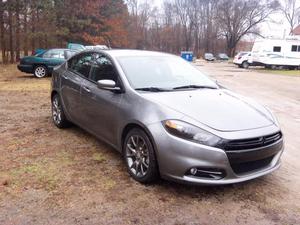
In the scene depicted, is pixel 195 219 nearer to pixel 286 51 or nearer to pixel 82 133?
pixel 82 133

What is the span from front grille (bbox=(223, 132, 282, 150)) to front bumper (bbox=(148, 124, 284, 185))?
0.22ft

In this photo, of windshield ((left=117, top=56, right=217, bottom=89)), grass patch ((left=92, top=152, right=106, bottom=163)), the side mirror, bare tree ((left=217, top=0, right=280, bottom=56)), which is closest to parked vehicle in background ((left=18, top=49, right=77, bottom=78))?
windshield ((left=117, top=56, right=217, bottom=89))

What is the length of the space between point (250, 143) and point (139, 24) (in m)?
71.1

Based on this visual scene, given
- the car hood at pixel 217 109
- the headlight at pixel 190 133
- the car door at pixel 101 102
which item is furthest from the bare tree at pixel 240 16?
the headlight at pixel 190 133

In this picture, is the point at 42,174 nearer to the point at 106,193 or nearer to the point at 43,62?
the point at 106,193

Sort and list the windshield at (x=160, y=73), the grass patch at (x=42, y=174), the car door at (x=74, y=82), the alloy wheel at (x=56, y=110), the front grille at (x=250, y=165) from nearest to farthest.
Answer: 1. the front grille at (x=250, y=165)
2. the grass patch at (x=42, y=174)
3. the windshield at (x=160, y=73)
4. the car door at (x=74, y=82)
5. the alloy wheel at (x=56, y=110)

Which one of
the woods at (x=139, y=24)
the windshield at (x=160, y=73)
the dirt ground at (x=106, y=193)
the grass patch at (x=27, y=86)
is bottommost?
the dirt ground at (x=106, y=193)

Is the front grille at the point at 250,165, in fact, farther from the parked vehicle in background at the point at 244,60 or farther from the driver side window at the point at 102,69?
the parked vehicle in background at the point at 244,60

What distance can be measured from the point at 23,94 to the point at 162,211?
8.85 meters

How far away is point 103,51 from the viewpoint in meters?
5.24

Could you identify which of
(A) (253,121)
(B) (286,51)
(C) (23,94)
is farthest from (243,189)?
(B) (286,51)

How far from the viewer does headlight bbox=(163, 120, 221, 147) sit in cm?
354

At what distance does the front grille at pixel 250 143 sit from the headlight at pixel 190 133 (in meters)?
0.13

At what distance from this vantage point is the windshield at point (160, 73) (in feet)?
15.1
